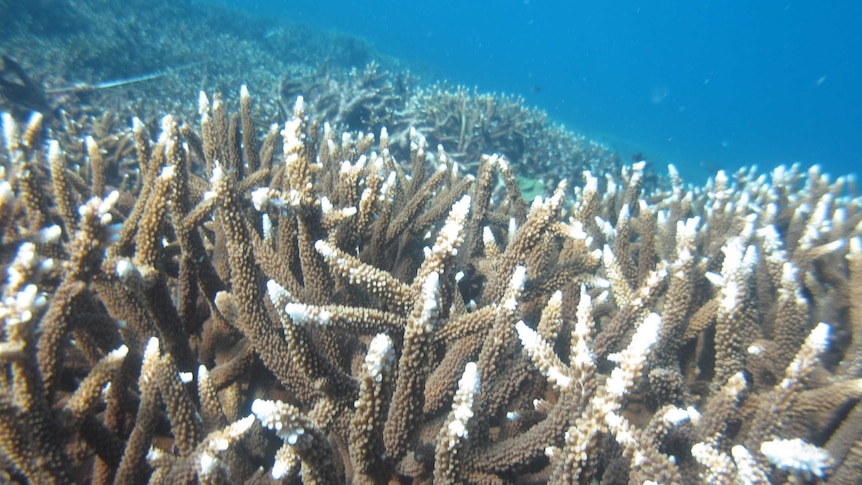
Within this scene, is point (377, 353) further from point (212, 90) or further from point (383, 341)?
point (212, 90)

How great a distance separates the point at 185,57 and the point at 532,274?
16451 mm

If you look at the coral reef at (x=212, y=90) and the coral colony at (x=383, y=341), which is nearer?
the coral colony at (x=383, y=341)

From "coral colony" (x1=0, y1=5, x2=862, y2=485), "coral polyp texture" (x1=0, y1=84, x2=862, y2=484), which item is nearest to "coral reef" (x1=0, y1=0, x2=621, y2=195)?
"coral colony" (x1=0, y1=5, x2=862, y2=485)

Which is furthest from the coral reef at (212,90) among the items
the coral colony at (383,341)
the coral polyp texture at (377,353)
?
the coral polyp texture at (377,353)

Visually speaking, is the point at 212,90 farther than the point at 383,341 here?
Yes

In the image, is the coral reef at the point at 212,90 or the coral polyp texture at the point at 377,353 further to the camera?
the coral reef at the point at 212,90

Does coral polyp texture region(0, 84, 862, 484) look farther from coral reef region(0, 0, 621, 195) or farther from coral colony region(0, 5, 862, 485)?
coral reef region(0, 0, 621, 195)

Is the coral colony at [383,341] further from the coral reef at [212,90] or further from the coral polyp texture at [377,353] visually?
the coral reef at [212,90]

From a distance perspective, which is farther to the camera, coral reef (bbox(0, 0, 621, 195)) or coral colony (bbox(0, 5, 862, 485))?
coral reef (bbox(0, 0, 621, 195))

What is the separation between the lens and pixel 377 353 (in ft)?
4.57

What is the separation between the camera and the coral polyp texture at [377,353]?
5.05 feet

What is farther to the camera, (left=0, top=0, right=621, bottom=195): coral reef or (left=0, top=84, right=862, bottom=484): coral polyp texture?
(left=0, top=0, right=621, bottom=195): coral reef

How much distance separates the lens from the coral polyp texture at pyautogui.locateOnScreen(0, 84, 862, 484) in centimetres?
154

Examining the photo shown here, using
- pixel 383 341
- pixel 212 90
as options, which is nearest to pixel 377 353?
pixel 383 341
